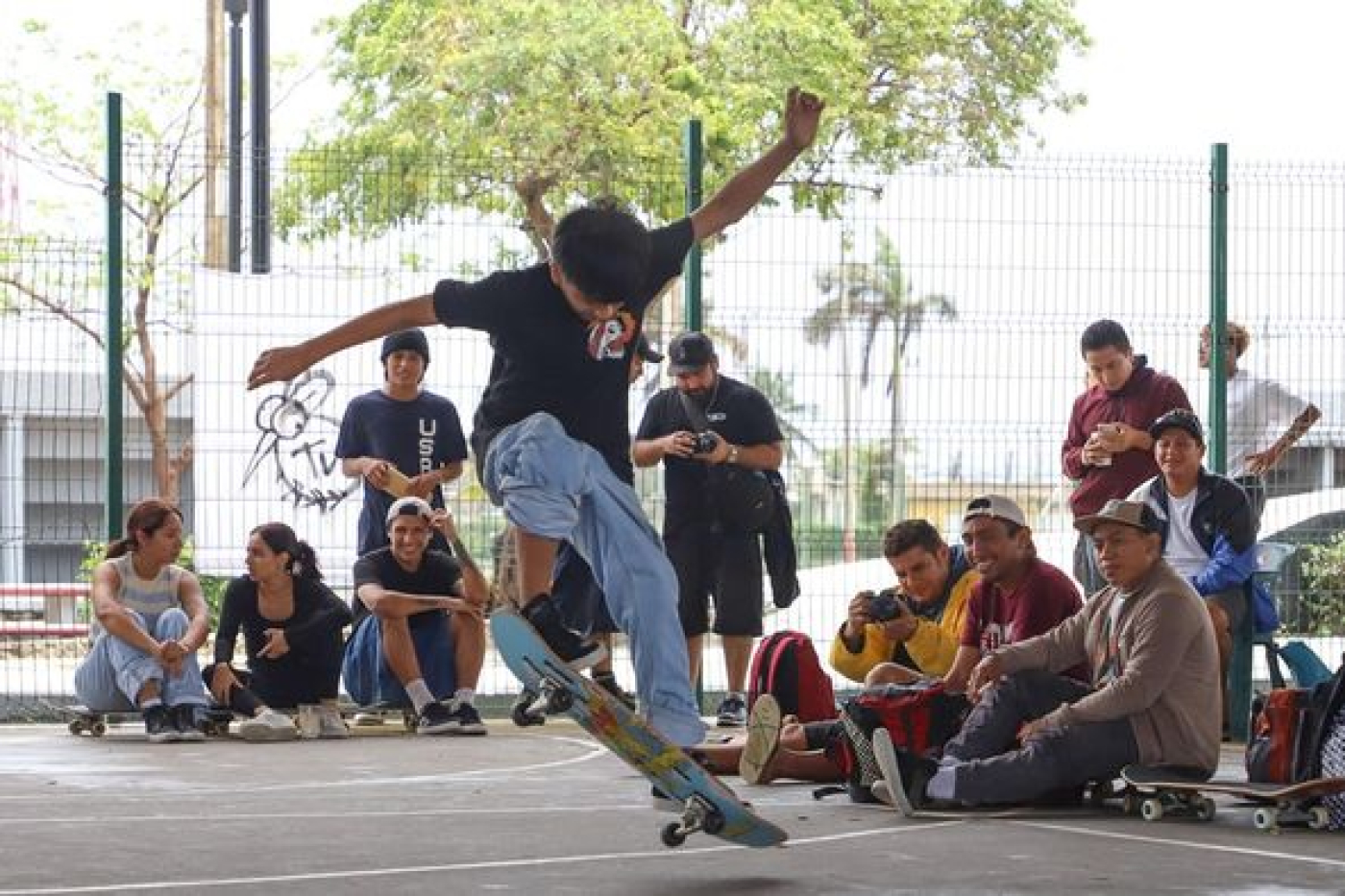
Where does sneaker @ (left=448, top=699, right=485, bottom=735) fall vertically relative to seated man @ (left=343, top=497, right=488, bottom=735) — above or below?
below

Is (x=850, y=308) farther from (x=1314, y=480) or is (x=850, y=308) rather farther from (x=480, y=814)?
(x=480, y=814)

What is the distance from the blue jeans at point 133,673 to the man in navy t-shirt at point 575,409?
4.68m

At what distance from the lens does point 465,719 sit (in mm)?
11758

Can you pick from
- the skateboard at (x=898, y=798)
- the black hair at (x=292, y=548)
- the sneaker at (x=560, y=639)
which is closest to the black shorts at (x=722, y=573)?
the black hair at (x=292, y=548)

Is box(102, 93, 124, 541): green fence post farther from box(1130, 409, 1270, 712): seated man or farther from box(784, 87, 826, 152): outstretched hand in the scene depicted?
box(784, 87, 826, 152): outstretched hand

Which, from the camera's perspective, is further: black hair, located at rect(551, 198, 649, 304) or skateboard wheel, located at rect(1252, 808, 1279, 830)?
skateboard wheel, located at rect(1252, 808, 1279, 830)

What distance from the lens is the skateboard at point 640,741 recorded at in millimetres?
6398

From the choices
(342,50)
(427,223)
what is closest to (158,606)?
(427,223)

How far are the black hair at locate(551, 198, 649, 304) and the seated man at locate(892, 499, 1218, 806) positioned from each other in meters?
2.11

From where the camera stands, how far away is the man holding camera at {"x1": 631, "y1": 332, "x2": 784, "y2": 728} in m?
11.9

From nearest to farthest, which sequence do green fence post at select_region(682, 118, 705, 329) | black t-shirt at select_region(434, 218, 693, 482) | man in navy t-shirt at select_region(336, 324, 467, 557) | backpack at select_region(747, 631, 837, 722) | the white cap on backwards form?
black t-shirt at select_region(434, 218, 693, 482) → backpack at select_region(747, 631, 837, 722) → the white cap on backwards → man in navy t-shirt at select_region(336, 324, 467, 557) → green fence post at select_region(682, 118, 705, 329)

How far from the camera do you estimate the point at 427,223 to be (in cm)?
1286

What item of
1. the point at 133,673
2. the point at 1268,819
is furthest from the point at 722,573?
the point at 1268,819

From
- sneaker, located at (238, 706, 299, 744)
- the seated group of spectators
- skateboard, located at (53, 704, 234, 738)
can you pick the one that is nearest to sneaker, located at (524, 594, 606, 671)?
the seated group of spectators
